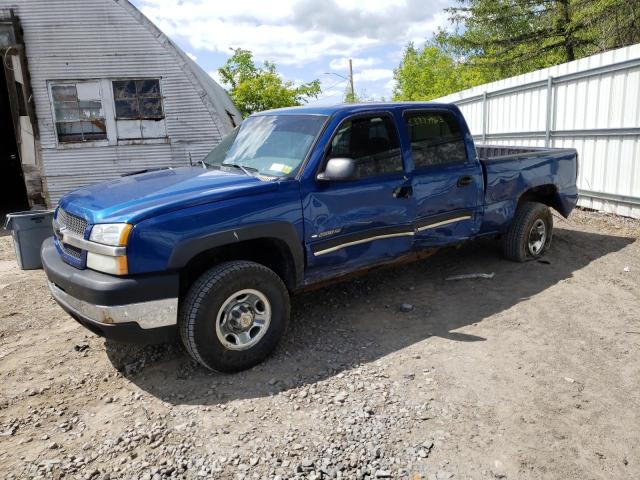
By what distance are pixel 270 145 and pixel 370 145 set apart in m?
0.87

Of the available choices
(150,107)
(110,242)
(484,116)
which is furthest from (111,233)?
(484,116)

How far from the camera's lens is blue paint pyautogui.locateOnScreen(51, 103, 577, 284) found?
10.7 feet

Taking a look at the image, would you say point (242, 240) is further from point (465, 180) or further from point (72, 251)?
point (465, 180)

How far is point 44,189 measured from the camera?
449 inches

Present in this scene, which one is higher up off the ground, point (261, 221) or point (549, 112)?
point (549, 112)

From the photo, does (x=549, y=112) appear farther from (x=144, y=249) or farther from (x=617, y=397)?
(x=144, y=249)

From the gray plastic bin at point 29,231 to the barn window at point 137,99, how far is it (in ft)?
21.0

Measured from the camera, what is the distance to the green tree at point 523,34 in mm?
→ 19406

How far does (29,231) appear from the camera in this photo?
5.63 metres

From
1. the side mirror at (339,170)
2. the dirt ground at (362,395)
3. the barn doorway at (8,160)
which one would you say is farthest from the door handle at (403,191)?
the barn doorway at (8,160)

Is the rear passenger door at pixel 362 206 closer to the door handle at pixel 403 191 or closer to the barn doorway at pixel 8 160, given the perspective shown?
the door handle at pixel 403 191

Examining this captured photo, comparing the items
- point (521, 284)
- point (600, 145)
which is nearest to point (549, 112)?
point (600, 145)

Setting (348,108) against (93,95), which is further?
(93,95)

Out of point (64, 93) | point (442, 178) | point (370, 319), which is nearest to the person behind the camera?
point (370, 319)
